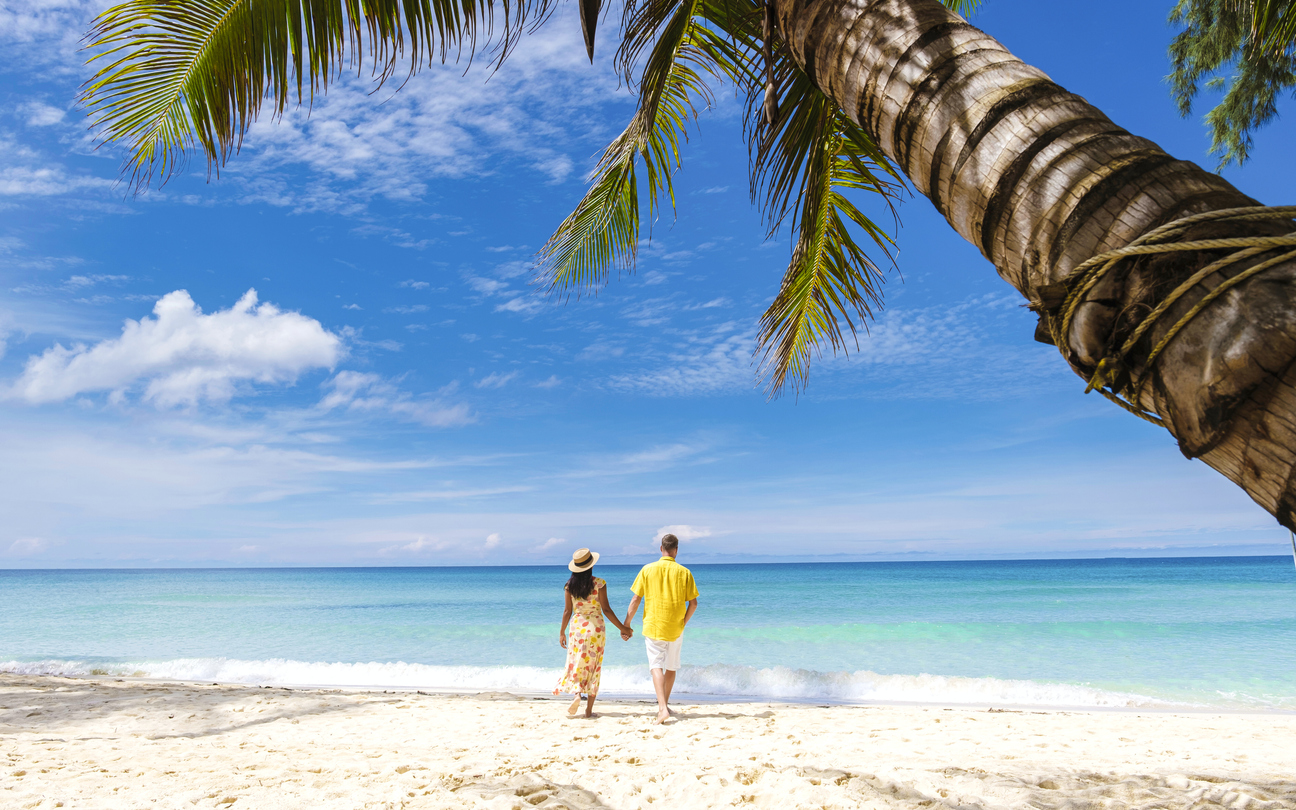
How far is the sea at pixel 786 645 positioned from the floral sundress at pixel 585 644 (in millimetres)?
2805

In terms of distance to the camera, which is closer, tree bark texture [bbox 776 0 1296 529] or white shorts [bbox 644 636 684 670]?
tree bark texture [bbox 776 0 1296 529]

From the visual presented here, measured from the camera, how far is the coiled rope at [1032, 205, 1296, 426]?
970mm

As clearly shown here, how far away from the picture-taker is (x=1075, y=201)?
1188mm

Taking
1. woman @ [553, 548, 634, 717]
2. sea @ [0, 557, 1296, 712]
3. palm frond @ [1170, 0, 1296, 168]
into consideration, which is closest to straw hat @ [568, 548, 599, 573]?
woman @ [553, 548, 634, 717]

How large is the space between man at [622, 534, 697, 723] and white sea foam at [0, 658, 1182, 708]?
128 inches

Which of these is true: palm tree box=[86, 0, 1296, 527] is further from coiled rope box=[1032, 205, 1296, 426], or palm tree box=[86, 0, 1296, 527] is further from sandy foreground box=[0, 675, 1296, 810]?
sandy foreground box=[0, 675, 1296, 810]

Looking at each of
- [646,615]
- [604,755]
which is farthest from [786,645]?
[604,755]

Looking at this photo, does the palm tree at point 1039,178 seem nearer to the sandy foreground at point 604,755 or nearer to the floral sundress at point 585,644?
the sandy foreground at point 604,755

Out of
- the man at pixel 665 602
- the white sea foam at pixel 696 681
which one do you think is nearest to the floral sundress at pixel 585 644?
the man at pixel 665 602

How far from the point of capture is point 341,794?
3.80 meters

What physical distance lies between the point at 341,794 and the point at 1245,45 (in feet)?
34.1

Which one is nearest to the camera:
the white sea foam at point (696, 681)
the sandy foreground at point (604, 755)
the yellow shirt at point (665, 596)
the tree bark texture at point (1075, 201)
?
the tree bark texture at point (1075, 201)

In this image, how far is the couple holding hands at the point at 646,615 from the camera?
5.83 m

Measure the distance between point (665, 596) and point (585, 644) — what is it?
88 cm
